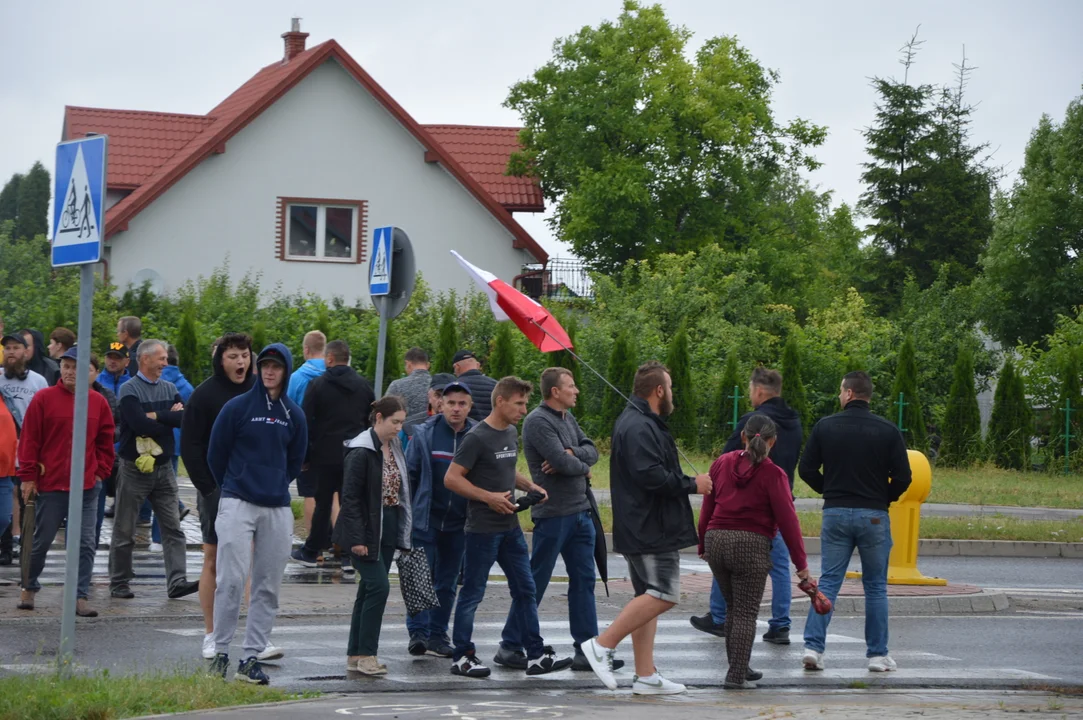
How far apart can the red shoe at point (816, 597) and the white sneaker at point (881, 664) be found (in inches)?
30.8

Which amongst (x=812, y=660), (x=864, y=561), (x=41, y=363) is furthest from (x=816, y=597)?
(x=41, y=363)

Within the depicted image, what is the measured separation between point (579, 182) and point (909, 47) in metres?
27.9

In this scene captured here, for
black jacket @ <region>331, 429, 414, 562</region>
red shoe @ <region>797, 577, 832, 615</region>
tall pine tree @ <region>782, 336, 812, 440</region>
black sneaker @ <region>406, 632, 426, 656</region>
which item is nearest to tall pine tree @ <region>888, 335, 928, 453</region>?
tall pine tree @ <region>782, 336, 812, 440</region>

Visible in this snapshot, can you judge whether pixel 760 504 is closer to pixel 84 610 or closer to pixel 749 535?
pixel 749 535

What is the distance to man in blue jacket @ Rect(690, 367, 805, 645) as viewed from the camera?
1106cm

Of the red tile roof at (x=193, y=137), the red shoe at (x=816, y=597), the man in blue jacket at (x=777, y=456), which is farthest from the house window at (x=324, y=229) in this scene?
the red shoe at (x=816, y=597)

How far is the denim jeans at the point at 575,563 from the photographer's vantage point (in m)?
9.77

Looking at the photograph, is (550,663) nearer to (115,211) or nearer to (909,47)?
(115,211)

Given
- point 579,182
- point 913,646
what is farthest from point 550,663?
point 579,182

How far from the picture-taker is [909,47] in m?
68.8

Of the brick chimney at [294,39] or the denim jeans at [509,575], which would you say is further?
the brick chimney at [294,39]

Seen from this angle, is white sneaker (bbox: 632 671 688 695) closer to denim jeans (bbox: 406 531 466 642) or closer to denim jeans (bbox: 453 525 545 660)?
denim jeans (bbox: 453 525 545 660)

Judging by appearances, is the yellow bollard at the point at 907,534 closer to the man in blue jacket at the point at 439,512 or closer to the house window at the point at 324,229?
the man in blue jacket at the point at 439,512

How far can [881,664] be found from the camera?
10.2 m
